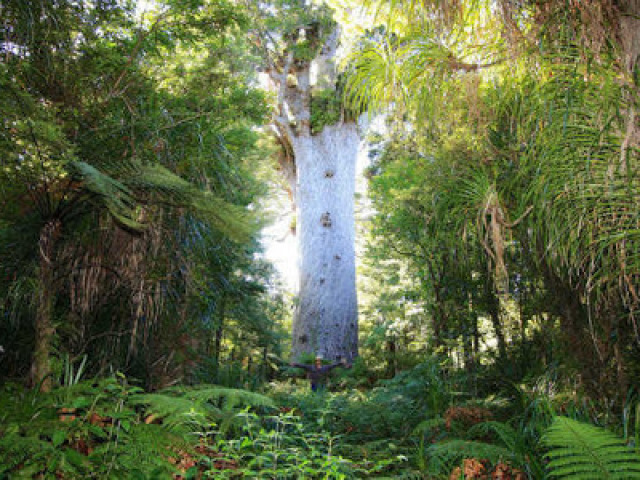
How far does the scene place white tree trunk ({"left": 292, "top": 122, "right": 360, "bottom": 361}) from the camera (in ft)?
25.4

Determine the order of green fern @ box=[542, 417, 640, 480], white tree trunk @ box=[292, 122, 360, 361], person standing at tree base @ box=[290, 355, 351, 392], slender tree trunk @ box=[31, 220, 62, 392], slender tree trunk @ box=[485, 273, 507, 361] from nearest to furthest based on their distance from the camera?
green fern @ box=[542, 417, 640, 480]
slender tree trunk @ box=[31, 220, 62, 392]
slender tree trunk @ box=[485, 273, 507, 361]
person standing at tree base @ box=[290, 355, 351, 392]
white tree trunk @ box=[292, 122, 360, 361]

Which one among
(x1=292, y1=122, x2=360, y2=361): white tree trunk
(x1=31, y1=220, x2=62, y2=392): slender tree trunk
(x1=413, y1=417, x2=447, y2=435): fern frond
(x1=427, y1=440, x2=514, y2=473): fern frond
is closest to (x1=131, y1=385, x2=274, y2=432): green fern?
(x1=31, y1=220, x2=62, y2=392): slender tree trunk

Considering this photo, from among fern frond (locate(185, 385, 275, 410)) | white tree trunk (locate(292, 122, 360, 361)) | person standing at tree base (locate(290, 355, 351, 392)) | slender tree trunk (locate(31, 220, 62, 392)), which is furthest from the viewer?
white tree trunk (locate(292, 122, 360, 361))

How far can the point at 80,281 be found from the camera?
326cm

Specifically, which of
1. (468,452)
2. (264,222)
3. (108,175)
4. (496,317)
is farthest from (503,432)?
(108,175)

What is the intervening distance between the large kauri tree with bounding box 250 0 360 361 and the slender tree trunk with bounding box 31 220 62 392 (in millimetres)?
5505

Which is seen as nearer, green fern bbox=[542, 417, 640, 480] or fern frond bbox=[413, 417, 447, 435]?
green fern bbox=[542, 417, 640, 480]

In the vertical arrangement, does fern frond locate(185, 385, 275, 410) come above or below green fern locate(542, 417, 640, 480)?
above

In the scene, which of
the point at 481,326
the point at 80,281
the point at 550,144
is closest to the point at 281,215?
the point at 481,326

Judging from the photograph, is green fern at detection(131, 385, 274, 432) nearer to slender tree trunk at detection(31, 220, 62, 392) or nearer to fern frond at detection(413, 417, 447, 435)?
slender tree trunk at detection(31, 220, 62, 392)

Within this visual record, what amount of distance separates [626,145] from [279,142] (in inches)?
348

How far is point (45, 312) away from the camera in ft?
7.70

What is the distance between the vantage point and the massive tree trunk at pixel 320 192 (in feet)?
25.6

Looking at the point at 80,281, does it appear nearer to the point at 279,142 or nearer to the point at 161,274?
the point at 161,274
